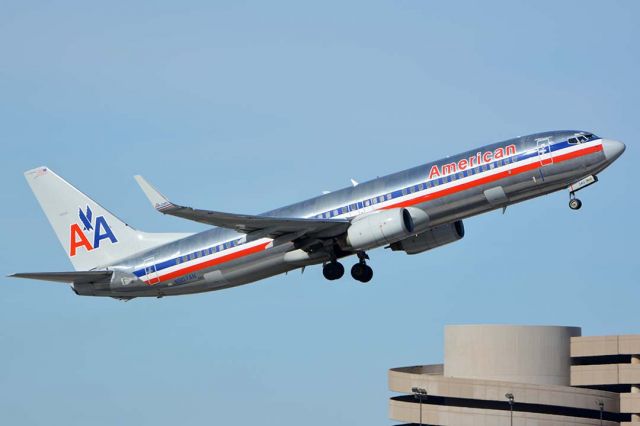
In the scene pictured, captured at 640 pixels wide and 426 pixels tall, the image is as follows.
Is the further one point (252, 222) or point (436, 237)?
point (436, 237)

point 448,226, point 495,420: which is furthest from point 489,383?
point 448,226

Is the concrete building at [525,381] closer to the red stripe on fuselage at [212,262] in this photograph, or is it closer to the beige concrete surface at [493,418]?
the beige concrete surface at [493,418]

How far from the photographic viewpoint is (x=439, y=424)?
→ 116 metres

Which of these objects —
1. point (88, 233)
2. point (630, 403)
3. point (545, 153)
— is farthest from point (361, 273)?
point (630, 403)

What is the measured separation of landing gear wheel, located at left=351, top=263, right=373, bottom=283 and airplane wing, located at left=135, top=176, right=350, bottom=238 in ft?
12.2

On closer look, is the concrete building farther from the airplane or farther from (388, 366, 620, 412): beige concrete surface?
the airplane

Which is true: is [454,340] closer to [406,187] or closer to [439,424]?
[439,424]

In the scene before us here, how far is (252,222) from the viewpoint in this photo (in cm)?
6606

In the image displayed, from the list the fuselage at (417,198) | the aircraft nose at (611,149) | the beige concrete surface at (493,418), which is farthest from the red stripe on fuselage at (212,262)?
the beige concrete surface at (493,418)

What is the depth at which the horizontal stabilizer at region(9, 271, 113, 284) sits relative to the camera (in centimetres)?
7112

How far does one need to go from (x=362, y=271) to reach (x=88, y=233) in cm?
1846

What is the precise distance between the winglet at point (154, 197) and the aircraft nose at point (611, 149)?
72.5 feet

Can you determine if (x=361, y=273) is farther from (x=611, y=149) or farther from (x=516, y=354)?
(x=516, y=354)

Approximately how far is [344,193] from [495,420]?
51356mm
